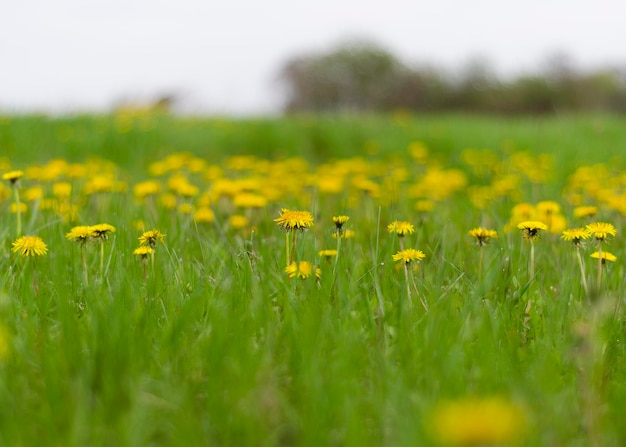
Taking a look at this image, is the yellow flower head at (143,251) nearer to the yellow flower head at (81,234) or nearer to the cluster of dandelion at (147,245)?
the cluster of dandelion at (147,245)

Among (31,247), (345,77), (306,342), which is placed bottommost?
(306,342)

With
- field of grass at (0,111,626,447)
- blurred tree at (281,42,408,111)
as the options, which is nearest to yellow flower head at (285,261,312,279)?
field of grass at (0,111,626,447)

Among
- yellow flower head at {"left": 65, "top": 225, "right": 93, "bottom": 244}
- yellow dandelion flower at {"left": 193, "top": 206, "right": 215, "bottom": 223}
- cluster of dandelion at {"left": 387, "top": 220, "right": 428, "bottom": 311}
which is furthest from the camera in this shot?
yellow dandelion flower at {"left": 193, "top": 206, "right": 215, "bottom": 223}

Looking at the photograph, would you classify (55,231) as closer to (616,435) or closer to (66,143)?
(616,435)

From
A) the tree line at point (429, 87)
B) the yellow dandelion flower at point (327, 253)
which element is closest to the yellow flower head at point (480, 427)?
the yellow dandelion flower at point (327, 253)

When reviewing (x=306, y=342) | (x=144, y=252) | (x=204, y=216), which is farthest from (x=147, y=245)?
(x=306, y=342)

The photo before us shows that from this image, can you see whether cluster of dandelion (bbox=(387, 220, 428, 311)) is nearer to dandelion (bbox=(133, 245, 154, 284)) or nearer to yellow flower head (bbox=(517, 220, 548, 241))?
yellow flower head (bbox=(517, 220, 548, 241))

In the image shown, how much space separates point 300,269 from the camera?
5.44ft

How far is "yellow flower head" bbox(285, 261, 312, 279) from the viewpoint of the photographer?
1.60 m

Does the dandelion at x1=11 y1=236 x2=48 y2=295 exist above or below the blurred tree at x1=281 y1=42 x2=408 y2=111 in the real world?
below

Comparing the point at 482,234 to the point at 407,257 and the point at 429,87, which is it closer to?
the point at 407,257

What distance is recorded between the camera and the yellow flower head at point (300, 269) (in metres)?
1.60

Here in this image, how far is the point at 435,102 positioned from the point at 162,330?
93.0 ft

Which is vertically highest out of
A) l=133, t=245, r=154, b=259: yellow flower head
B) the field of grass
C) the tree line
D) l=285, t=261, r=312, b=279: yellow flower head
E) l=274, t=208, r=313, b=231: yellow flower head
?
the tree line
